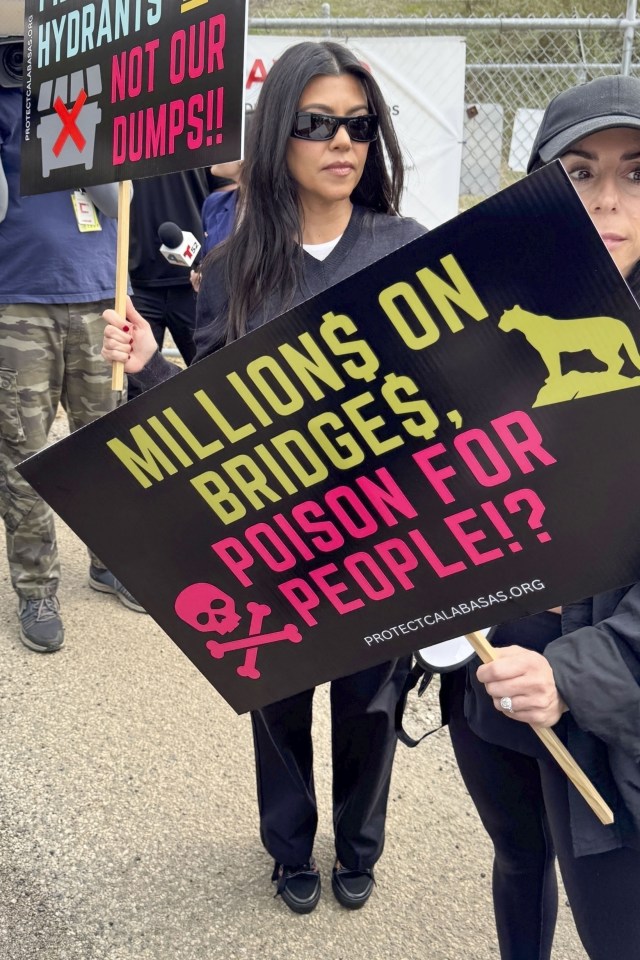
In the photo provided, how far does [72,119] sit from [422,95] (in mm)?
3600

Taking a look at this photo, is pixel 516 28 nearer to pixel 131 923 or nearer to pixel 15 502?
pixel 15 502

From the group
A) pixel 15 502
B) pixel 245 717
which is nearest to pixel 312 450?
pixel 245 717

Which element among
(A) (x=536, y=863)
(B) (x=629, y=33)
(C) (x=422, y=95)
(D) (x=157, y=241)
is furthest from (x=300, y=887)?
(B) (x=629, y=33)

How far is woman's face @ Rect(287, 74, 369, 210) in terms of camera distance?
2.22 m

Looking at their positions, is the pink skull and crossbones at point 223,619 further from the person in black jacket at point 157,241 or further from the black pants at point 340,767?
the person in black jacket at point 157,241

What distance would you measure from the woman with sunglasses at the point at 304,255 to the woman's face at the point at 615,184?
0.77m

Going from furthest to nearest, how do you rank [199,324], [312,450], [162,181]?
[162,181] → [199,324] → [312,450]

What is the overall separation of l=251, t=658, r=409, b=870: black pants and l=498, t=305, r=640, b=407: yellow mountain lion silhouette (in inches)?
51.1

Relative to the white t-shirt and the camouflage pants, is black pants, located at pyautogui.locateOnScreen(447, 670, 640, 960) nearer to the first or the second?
the white t-shirt

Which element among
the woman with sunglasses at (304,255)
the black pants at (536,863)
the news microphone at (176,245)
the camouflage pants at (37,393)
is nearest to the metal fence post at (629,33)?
the news microphone at (176,245)

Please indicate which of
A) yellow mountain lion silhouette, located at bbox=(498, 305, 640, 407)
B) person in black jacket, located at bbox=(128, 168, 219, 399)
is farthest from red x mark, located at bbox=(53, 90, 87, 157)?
person in black jacket, located at bbox=(128, 168, 219, 399)

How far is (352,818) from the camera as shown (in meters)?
2.58

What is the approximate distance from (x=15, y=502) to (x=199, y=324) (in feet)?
5.65

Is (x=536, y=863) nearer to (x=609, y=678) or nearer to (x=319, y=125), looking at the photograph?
(x=609, y=678)
